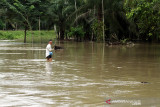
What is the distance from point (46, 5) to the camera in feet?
134

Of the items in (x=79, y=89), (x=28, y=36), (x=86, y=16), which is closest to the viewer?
(x=79, y=89)

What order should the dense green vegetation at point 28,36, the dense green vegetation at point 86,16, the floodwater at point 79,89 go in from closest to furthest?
1. the floodwater at point 79,89
2. the dense green vegetation at point 86,16
3. the dense green vegetation at point 28,36

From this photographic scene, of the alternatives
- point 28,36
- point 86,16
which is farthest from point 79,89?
point 28,36

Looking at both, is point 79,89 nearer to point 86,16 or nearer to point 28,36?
point 86,16

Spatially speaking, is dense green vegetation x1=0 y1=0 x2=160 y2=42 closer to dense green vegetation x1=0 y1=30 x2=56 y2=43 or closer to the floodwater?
dense green vegetation x1=0 y1=30 x2=56 y2=43

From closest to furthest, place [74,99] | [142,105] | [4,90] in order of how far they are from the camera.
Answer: [142,105] → [74,99] → [4,90]

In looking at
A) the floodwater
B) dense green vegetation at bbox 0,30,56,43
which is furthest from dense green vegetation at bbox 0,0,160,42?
the floodwater

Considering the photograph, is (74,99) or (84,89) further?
(84,89)

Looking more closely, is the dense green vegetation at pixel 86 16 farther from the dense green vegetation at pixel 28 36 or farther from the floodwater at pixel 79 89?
the floodwater at pixel 79 89

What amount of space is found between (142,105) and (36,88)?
2.96 meters

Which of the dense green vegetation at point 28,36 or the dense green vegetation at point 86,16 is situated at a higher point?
the dense green vegetation at point 86,16

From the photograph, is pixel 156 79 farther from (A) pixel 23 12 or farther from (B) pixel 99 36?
(A) pixel 23 12

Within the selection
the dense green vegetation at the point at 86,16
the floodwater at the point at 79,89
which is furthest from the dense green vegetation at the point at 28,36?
the floodwater at the point at 79,89

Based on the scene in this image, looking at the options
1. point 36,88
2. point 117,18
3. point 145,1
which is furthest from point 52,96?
point 117,18
